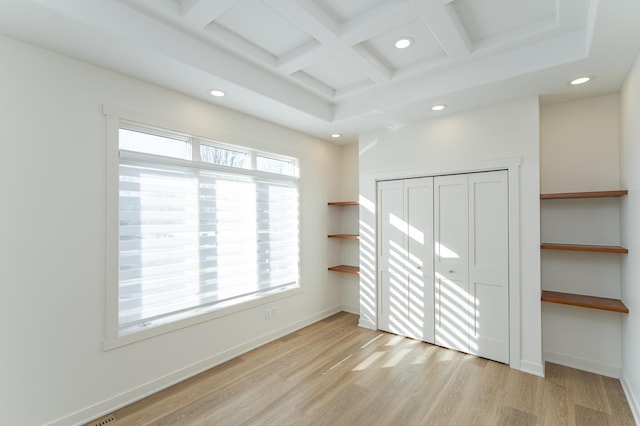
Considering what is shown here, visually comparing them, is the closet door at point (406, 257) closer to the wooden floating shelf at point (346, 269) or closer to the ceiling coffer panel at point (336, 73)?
the wooden floating shelf at point (346, 269)

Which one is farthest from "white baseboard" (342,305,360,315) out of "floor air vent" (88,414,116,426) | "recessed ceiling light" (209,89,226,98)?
"recessed ceiling light" (209,89,226,98)

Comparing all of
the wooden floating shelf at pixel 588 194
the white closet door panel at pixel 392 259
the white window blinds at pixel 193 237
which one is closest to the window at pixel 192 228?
the white window blinds at pixel 193 237

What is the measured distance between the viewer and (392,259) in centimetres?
386

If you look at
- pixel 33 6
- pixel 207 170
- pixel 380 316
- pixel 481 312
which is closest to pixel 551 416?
pixel 481 312

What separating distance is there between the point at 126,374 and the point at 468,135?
13.0 feet

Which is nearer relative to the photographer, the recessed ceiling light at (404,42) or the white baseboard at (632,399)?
the white baseboard at (632,399)

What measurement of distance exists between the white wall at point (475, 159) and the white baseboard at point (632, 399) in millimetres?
579

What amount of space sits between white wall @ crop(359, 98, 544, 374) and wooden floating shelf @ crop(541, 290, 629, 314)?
0.17m

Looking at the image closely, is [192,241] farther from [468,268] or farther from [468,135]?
[468,135]

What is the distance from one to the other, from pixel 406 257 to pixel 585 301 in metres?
1.70

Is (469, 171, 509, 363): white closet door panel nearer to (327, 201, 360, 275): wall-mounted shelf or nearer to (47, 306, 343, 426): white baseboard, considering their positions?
(327, 201, 360, 275): wall-mounted shelf

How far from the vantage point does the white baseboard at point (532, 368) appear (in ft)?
9.25

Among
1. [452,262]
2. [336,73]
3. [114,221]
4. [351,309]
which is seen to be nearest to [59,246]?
[114,221]

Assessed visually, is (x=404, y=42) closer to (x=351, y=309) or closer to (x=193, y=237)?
(x=193, y=237)
